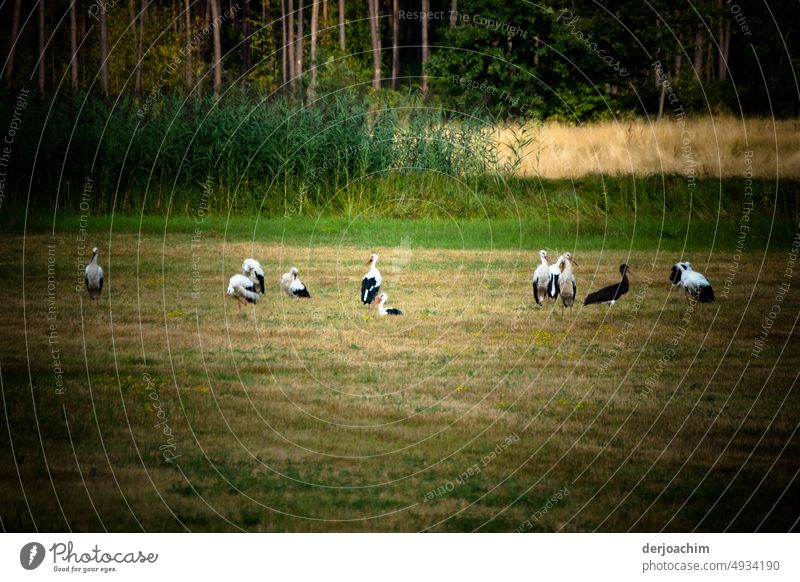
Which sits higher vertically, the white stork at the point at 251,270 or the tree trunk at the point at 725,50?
the tree trunk at the point at 725,50

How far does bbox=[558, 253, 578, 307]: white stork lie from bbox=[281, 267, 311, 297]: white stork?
10.5ft

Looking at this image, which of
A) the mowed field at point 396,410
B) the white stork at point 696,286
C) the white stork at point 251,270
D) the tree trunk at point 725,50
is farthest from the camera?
the tree trunk at point 725,50

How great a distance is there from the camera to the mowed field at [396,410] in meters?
6.61

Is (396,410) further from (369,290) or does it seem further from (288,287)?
(288,287)

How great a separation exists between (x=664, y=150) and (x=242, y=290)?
1512 centimetres

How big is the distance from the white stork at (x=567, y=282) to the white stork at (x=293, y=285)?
3199 mm

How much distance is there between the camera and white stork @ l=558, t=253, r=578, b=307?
40.6ft

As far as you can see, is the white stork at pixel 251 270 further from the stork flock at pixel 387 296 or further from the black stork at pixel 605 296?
the black stork at pixel 605 296

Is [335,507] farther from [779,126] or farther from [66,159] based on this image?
[779,126]

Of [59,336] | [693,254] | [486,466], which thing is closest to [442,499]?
[486,466]

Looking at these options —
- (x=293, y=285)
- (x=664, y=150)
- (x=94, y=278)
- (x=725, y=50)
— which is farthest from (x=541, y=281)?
(x=725, y=50)

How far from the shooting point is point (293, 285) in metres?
13.0

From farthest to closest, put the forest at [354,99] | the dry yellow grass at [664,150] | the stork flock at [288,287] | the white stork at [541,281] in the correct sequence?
the dry yellow grass at [664,150] → the forest at [354,99] → the white stork at [541,281] → the stork flock at [288,287]

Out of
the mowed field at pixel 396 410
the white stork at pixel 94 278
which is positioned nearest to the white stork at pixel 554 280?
the mowed field at pixel 396 410
